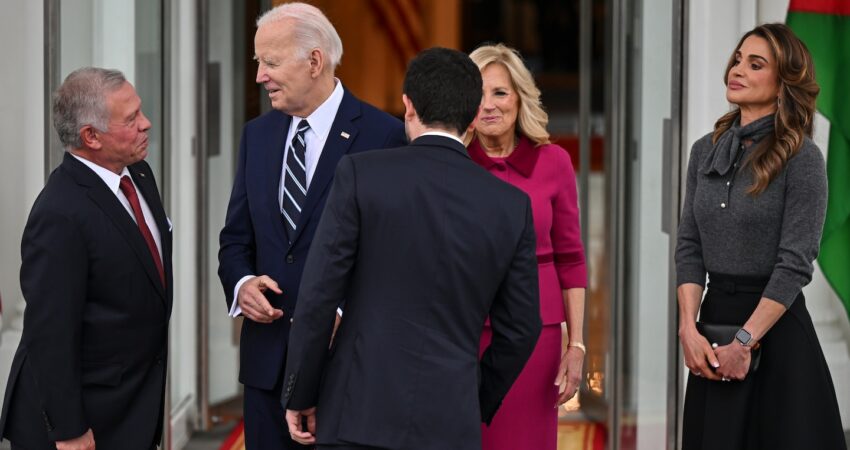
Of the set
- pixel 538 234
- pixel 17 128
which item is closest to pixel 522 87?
pixel 538 234

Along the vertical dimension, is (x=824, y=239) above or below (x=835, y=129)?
below

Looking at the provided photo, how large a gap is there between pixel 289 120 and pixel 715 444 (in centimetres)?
131

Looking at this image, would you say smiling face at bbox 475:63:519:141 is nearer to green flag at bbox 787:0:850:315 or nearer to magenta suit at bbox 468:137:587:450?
magenta suit at bbox 468:137:587:450

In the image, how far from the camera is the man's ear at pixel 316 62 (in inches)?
119

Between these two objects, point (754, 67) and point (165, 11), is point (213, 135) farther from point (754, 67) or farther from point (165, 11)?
point (754, 67)

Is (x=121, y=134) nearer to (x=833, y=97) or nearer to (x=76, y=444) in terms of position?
(x=76, y=444)

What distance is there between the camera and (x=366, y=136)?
3055 mm

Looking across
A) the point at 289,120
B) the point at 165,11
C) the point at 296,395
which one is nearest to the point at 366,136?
the point at 289,120

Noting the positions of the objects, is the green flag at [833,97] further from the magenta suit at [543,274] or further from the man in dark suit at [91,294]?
the man in dark suit at [91,294]

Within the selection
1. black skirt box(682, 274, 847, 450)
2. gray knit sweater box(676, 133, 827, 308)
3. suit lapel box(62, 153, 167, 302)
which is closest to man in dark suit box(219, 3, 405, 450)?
suit lapel box(62, 153, 167, 302)

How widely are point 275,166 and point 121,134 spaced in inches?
14.7

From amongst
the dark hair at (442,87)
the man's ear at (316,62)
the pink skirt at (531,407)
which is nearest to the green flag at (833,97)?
the pink skirt at (531,407)

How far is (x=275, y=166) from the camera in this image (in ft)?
10.0

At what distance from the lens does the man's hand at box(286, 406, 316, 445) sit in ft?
8.48
